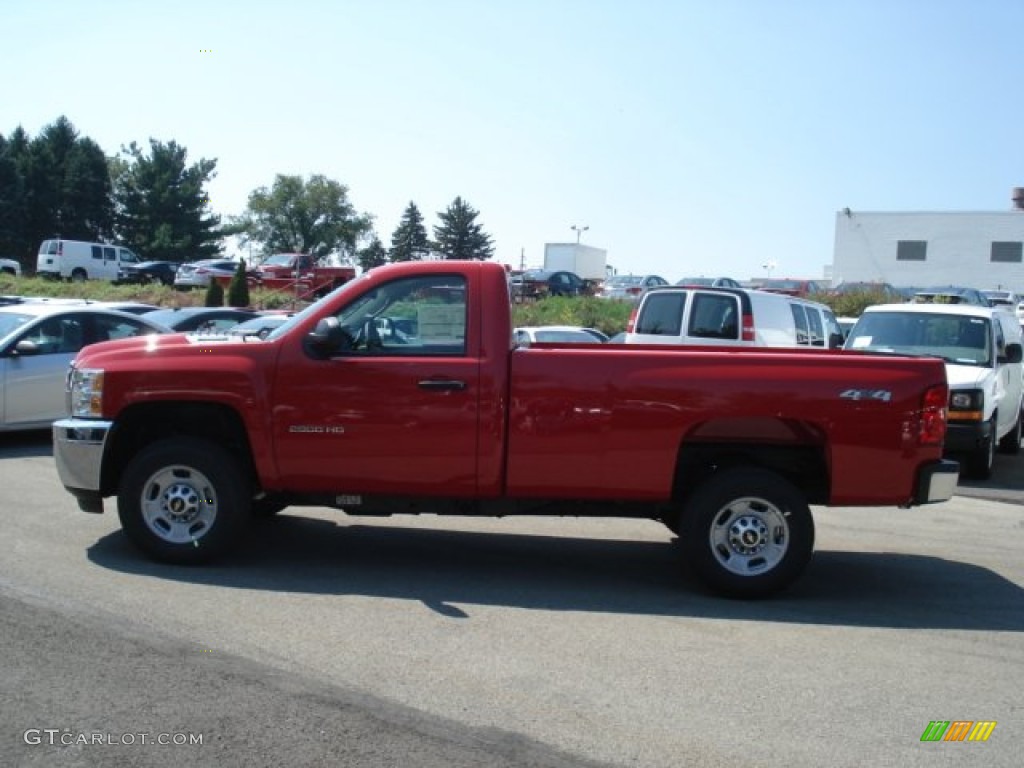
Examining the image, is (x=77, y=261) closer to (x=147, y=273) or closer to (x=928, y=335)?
(x=147, y=273)

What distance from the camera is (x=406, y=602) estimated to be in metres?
6.29

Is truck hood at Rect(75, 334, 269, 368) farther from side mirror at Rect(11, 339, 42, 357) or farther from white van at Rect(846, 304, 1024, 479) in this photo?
white van at Rect(846, 304, 1024, 479)

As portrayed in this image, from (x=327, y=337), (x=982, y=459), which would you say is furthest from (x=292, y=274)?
(x=327, y=337)

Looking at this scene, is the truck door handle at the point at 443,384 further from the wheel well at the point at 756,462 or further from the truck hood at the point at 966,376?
the truck hood at the point at 966,376

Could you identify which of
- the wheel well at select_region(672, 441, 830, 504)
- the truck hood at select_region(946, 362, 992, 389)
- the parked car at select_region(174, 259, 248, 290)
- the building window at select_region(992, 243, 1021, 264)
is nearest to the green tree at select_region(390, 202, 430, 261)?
the parked car at select_region(174, 259, 248, 290)

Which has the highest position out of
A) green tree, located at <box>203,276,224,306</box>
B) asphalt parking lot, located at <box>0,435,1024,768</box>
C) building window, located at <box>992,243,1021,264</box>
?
building window, located at <box>992,243,1021,264</box>

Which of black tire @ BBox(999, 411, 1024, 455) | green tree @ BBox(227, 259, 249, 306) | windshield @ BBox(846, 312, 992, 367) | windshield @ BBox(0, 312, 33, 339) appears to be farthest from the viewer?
green tree @ BBox(227, 259, 249, 306)

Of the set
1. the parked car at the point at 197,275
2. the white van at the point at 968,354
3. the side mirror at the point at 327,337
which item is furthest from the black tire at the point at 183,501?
the parked car at the point at 197,275

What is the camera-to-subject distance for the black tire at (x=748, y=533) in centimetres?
659

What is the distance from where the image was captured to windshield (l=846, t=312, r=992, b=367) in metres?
12.8

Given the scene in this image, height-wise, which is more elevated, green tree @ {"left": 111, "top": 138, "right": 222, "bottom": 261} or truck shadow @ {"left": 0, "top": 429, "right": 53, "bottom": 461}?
green tree @ {"left": 111, "top": 138, "right": 222, "bottom": 261}

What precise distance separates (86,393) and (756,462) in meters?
4.62

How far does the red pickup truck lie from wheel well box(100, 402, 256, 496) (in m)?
0.02

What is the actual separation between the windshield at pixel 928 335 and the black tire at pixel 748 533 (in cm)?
684
